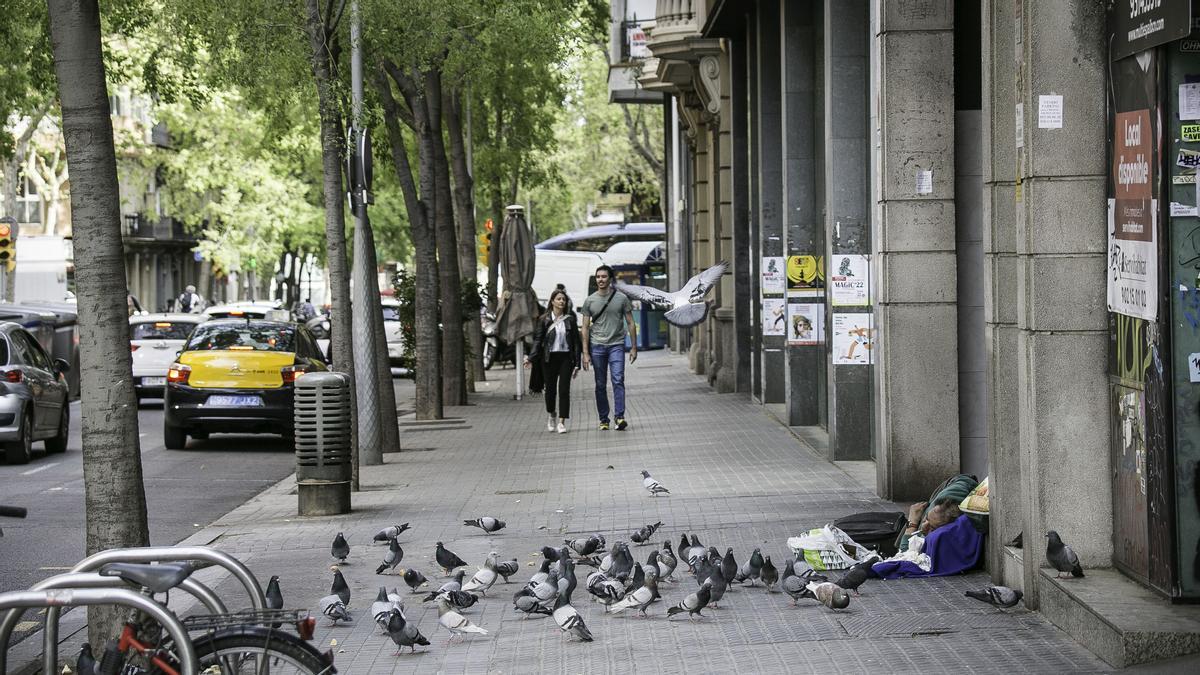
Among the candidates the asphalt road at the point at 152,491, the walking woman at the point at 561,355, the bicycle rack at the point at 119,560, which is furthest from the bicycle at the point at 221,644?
the walking woman at the point at 561,355

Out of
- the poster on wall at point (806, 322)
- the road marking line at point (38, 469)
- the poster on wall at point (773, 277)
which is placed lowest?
the road marking line at point (38, 469)

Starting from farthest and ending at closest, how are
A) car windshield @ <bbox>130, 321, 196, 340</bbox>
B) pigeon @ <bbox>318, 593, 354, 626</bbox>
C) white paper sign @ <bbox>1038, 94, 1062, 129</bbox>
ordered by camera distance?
car windshield @ <bbox>130, 321, 196, 340</bbox>
pigeon @ <bbox>318, 593, 354, 626</bbox>
white paper sign @ <bbox>1038, 94, 1062, 129</bbox>

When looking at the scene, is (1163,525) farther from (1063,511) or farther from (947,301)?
(947,301)

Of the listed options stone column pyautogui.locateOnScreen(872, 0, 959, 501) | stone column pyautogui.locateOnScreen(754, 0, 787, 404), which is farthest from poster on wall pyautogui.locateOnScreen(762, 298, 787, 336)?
stone column pyautogui.locateOnScreen(872, 0, 959, 501)

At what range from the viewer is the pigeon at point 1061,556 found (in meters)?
7.54

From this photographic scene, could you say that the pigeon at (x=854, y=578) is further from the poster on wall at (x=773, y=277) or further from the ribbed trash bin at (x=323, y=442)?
the poster on wall at (x=773, y=277)

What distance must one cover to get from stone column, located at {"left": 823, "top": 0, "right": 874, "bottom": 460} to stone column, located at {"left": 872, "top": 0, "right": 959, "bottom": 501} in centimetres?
253

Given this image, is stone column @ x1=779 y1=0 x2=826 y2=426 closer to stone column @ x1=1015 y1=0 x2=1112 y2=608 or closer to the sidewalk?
the sidewalk

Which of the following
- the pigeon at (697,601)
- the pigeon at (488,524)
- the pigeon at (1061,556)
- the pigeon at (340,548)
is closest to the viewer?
the pigeon at (1061,556)

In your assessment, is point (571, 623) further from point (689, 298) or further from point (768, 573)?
point (689, 298)

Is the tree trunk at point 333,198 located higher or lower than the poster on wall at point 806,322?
higher

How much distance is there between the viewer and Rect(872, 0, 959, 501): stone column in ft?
39.4

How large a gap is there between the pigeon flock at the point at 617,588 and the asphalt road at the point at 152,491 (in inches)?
124

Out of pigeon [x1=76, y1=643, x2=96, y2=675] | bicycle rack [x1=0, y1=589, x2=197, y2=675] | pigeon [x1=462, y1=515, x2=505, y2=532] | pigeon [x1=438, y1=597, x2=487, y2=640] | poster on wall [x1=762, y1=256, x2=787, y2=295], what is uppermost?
poster on wall [x1=762, y1=256, x2=787, y2=295]
